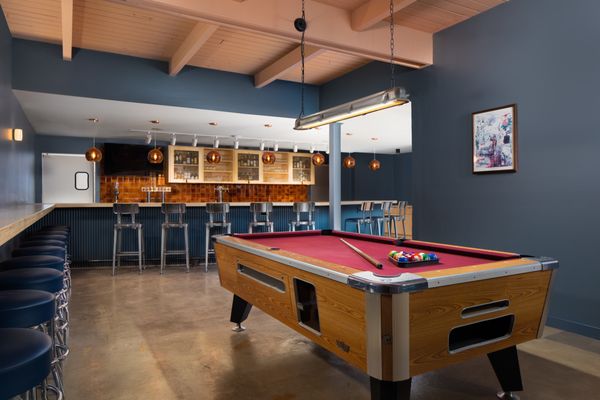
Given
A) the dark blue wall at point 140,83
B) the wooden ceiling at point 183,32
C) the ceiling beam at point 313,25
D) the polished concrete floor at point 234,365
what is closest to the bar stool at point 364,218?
the dark blue wall at point 140,83

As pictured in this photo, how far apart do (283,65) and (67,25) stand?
8.47ft

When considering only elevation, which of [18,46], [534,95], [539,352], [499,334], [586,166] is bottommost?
[539,352]

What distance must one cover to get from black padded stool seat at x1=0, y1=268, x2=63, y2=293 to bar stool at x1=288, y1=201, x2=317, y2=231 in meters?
4.93

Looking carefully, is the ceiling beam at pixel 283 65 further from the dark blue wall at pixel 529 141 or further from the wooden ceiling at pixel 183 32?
the dark blue wall at pixel 529 141

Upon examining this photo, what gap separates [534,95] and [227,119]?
4648 millimetres

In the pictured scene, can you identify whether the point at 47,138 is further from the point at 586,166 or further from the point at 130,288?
the point at 586,166

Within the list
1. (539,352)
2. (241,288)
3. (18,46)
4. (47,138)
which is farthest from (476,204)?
(47,138)

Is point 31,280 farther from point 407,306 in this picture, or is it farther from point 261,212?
point 261,212

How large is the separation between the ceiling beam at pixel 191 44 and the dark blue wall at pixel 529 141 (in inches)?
102

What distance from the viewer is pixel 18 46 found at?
489 centimetres

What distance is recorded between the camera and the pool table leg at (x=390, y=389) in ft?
5.51

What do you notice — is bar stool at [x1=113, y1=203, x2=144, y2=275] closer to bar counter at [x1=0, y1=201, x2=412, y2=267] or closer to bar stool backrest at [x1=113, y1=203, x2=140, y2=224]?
bar stool backrest at [x1=113, y1=203, x2=140, y2=224]

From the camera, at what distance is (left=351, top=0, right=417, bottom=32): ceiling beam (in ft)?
12.4

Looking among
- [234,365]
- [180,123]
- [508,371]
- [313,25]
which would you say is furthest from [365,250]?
[180,123]
